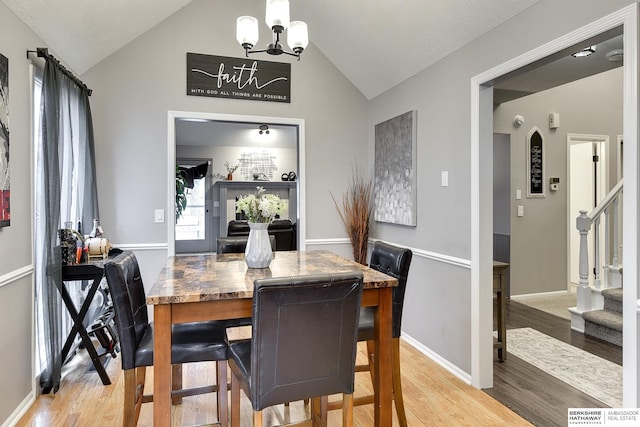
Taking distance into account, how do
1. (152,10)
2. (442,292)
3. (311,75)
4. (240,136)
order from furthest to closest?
(240,136) → (311,75) → (152,10) → (442,292)

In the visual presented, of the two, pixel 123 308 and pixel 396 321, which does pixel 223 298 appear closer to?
pixel 123 308

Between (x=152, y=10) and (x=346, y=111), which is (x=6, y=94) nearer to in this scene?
(x=152, y=10)

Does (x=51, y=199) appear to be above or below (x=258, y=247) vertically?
above

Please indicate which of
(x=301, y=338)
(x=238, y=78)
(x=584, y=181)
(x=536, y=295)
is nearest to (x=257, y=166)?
(x=238, y=78)

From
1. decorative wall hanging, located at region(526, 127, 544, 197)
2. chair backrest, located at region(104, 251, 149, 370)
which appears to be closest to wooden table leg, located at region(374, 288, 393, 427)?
chair backrest, located at region(104, 251, 149, 370)

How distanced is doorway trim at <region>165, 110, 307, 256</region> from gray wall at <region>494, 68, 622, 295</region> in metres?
2.61

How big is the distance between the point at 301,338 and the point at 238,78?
312 centimetres

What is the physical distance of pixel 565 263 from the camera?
5.25 meters

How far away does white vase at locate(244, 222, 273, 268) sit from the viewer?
214cm

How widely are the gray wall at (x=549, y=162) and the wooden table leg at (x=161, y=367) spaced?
460cm

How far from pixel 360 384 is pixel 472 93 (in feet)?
7.32

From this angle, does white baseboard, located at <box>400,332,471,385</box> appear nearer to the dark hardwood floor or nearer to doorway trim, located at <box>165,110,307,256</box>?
the dark hardwood floor

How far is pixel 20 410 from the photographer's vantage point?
7.65 ft

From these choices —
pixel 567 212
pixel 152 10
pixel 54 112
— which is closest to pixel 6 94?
pixel 54 112
